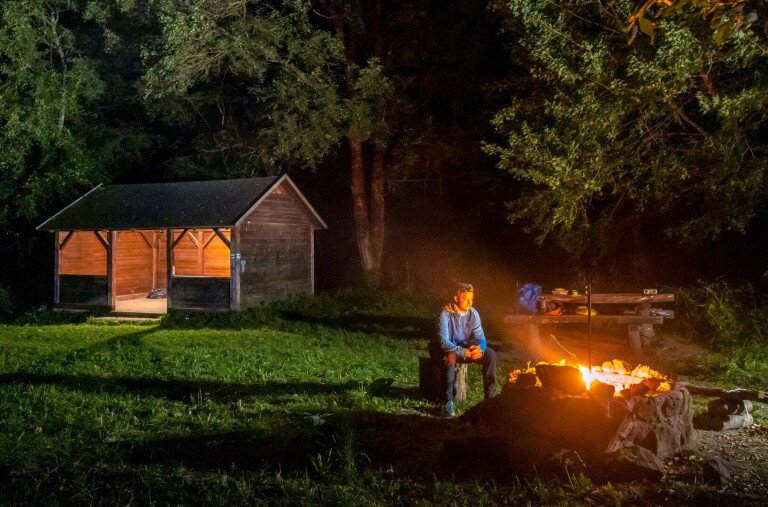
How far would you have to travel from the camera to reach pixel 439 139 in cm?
A: 2488

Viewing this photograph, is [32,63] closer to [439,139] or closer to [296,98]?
[296,98]

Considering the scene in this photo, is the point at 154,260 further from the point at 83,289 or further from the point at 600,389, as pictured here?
the point at 600,389

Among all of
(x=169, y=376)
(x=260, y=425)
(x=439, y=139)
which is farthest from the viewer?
(x=439, y=139)

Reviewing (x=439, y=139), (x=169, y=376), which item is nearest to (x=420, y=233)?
(x=439, y=139)

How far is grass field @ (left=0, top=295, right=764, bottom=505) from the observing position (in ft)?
18.2

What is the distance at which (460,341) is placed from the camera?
8.61m

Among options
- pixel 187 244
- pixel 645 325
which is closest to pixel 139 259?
pixel 187 244

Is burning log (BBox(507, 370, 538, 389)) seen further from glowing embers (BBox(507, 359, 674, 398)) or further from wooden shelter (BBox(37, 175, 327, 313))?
wooden shelter (BBox(37, 175, 327, 313))

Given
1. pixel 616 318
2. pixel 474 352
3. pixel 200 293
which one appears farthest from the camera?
pixel 200 293

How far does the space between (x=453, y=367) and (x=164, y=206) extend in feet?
52.3

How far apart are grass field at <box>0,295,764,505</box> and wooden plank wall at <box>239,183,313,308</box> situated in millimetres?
5665

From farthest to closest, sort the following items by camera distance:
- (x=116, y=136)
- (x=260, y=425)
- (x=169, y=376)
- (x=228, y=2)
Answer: (x=116, y=136), (x=228, y=2), (x=169, y=376), (x=260, y=425)

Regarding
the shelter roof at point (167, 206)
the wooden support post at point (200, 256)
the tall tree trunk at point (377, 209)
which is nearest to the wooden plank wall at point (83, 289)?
the shelter roof at point (167, 206)

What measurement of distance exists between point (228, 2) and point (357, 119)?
224 inches
